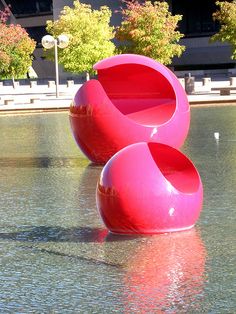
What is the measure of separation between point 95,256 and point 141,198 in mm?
885

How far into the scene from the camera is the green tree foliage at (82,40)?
166ft

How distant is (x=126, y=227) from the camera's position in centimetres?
918

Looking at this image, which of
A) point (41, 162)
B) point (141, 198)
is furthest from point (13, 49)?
point (141, 198)

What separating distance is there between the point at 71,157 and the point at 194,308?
34.4ft

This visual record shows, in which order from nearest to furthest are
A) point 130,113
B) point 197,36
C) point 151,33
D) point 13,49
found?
point 130,113
point 13,49
point 151,33
point 197,36

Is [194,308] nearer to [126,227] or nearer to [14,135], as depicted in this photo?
[126,227]

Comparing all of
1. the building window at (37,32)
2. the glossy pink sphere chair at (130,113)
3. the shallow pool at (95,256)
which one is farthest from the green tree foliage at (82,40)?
the building window at (37,32)

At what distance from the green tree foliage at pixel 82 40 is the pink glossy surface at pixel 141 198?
4130cm

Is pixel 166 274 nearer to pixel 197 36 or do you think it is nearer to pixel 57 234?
pixel 57 234

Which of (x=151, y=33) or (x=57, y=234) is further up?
(x=57, y=234)

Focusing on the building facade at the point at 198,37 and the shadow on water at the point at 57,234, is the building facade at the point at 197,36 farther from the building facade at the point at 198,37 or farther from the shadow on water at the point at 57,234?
the shadow on water at the point at 57,234

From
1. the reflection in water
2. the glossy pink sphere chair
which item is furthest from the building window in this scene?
the reflection in water

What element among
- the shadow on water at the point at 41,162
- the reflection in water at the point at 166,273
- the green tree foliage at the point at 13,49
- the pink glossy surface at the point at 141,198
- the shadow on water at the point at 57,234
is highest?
the pink glossy surface at the point at 141,198

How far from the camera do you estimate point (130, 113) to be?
16203 millimetres
